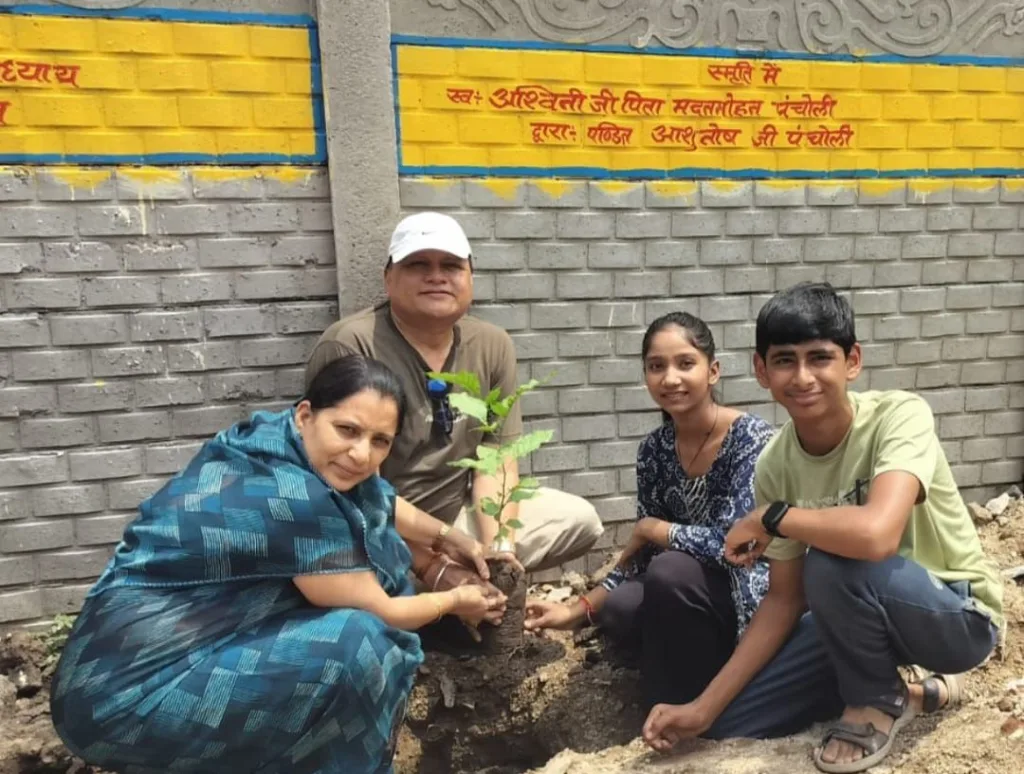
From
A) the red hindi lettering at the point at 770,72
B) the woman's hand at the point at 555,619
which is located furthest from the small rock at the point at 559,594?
the red hindi lettering at the point at 770,72

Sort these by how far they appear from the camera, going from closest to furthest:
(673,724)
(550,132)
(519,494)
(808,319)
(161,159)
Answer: (808,319) → (673,724) → (519,494) → (161,159) → (550,132)

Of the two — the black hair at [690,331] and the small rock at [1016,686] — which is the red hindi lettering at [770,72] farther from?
the small rock at [1016,686]

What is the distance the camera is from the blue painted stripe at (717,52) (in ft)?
10.8

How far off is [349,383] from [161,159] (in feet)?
5.23

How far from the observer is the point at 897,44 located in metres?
3.77

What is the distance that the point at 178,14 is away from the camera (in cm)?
302

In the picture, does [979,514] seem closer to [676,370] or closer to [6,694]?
[676,370]

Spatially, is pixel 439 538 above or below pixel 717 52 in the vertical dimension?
below

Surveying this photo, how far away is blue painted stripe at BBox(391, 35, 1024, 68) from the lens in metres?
3.30

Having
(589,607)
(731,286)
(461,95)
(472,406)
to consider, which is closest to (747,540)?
(472,406)

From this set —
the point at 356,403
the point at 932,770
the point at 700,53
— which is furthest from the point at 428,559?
the point at 700,53

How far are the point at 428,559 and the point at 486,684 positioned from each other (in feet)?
1.90

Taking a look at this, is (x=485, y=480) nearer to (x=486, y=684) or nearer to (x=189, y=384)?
(x=486, y=684)

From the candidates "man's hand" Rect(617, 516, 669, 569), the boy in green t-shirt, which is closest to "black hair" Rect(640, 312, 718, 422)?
the boy in green t-shirt
